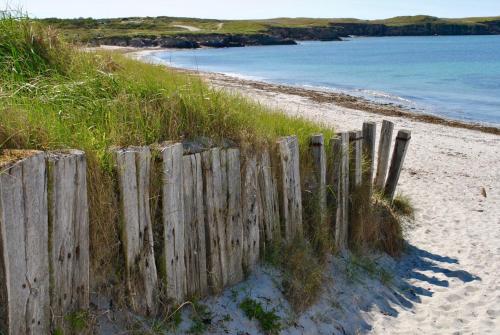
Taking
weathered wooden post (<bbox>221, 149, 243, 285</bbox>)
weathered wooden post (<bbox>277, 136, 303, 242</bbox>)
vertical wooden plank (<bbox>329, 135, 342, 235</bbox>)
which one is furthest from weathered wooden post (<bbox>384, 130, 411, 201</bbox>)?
weathered wooden post (<bbox>221, 149, 243, 285</bbox>)

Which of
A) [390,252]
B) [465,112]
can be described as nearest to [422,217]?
[390,252]

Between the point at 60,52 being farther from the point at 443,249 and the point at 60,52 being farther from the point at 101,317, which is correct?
the point at 443,249

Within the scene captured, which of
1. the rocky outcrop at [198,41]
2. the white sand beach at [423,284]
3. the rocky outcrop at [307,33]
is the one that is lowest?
the white sand beach at [423,284]

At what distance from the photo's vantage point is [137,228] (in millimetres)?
3854

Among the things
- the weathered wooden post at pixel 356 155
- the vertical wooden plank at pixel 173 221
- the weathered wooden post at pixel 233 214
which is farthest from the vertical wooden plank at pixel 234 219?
the weathered wooden post at pixel 356 155

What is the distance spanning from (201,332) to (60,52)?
13.2 ft

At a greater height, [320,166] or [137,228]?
[320,166]

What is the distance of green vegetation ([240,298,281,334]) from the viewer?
4.38 meters

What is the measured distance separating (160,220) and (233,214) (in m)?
0.75

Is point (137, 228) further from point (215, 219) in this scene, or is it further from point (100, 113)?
point (100, 113)

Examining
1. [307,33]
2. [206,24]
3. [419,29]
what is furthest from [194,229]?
[419,29]

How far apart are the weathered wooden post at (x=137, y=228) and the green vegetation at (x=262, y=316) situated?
80cm

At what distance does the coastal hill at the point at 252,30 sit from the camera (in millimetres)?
77125

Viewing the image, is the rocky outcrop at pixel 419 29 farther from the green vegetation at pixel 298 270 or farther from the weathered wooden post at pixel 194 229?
the weathered wooden post at pixel 194 229
